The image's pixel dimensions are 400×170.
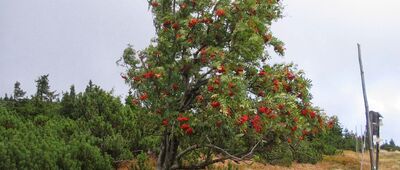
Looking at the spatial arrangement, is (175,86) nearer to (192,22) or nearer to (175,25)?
(175,25)

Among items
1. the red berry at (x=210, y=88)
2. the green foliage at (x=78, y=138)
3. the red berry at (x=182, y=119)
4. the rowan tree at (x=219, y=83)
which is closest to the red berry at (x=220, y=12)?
the rowan tree at (x=219, y=83)

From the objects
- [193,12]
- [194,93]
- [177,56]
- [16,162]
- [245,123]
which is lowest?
[16,162]

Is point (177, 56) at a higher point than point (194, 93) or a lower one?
higher

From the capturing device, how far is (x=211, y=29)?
15719 mm

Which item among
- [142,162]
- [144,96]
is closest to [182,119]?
[144,96]

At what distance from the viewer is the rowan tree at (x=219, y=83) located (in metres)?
14.4

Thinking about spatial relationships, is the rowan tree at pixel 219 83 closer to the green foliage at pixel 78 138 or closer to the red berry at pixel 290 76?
the red berry at pixel 290 76

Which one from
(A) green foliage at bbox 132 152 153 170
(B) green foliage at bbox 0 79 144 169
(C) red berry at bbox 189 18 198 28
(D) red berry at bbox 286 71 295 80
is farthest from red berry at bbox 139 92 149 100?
(A) green foliage at bbox 132 152 153 170

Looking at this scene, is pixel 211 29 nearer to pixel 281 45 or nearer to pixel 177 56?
pixel 177 56

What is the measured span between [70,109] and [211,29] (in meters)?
17.2

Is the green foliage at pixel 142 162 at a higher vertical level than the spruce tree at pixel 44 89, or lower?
lower

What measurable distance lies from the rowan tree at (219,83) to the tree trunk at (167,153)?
0.03m

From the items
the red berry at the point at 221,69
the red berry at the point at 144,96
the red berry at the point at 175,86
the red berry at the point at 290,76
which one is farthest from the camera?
the red berry at the point at 290,76

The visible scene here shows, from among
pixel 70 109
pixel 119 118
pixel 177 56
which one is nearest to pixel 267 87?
pixel 177 56
